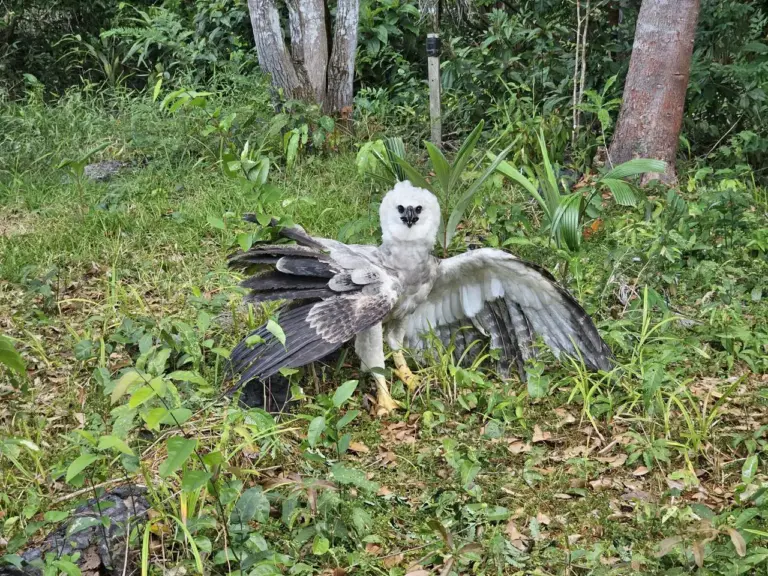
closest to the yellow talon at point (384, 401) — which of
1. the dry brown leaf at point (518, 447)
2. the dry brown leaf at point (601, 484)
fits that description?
the dry brown leaf at point (518, 447)

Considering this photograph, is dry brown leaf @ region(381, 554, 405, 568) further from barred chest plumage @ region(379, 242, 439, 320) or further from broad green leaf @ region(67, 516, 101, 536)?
barred chest plumage @ region(379, 242, 439, 320)

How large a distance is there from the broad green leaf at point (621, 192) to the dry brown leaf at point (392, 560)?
2398mm

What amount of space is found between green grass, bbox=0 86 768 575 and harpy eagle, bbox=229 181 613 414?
0.19 m

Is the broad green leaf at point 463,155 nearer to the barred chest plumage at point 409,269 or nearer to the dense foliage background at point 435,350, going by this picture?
the dense foliage background at point 435,350

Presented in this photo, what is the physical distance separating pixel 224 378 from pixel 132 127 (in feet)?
11.6

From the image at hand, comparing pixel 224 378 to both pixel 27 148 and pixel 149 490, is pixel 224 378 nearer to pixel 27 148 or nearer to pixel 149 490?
pixel 149 490

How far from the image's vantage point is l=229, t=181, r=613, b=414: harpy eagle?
3.45 metres

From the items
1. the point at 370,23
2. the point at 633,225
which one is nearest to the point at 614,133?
the point at 633,225

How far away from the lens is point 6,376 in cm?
383

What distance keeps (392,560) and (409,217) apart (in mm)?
1643

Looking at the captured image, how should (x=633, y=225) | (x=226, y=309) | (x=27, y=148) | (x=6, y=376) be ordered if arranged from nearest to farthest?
(x=6, y=376) < (x=226, y=309) < (x=633, y=225) < (x=27, y=148)

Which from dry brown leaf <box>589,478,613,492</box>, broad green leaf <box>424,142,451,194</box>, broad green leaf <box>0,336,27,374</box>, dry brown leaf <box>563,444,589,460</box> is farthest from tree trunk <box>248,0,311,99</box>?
broad green leaf <box>0,336,27,374</box>

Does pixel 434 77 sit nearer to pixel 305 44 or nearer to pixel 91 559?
pixel 305 44

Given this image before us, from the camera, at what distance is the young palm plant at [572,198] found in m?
4.36
